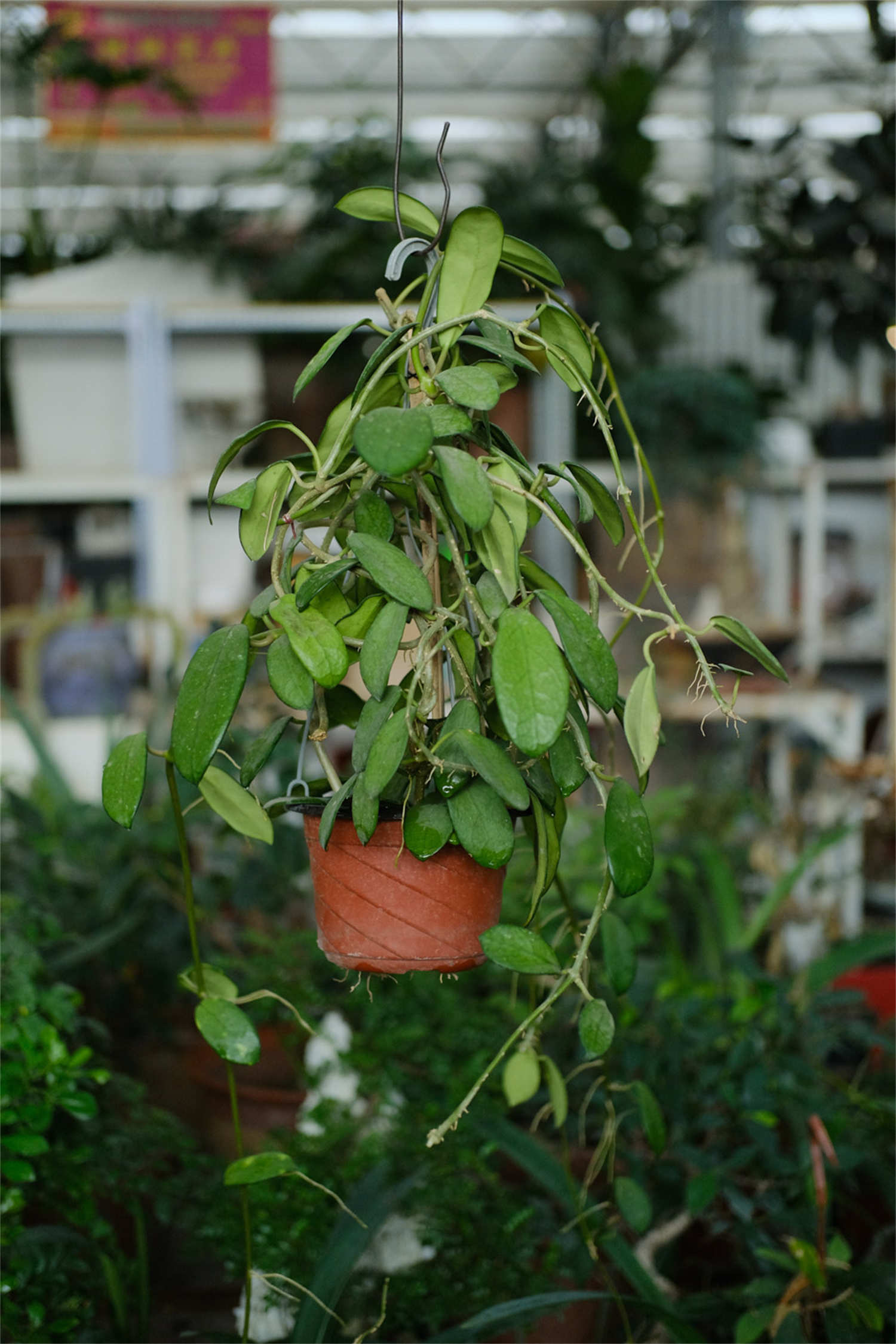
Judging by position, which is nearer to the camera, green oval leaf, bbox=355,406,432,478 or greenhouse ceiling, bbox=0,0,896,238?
green oval leaf, bbox=355,406,432,478

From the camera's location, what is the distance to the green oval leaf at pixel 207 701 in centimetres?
60

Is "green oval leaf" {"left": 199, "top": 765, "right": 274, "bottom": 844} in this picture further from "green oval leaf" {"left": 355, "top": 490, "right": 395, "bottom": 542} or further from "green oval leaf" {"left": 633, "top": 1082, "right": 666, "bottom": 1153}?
"green oval leaf" {"left": 633, "top": 1082, "right": 666, "bottom": 1153}

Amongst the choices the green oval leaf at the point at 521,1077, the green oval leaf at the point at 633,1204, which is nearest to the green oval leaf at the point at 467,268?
the green oval leaf at the point at 521,1077

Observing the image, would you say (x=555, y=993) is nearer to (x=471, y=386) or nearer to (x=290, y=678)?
(x=290, y=678)

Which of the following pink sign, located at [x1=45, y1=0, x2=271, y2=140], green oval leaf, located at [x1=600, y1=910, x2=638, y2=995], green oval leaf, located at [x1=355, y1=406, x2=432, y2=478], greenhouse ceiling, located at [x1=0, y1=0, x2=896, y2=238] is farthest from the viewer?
greenhouse ceiling, located at [x1=0, y1=0, x2=896, y2=238]

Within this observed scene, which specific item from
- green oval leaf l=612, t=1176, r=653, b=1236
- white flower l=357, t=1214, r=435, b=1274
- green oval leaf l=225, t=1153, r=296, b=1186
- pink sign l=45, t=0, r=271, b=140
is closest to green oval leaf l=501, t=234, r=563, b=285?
green oval leaf l=225, t=1153, r=296, b=1186

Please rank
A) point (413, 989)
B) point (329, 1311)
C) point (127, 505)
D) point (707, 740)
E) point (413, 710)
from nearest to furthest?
point (413, 710), point (329, 1311), point (413, 989), point (127, 505), point (707, 740)

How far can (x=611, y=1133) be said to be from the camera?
0.92 meters

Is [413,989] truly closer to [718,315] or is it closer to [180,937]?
[180,937]

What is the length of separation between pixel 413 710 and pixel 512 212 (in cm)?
317

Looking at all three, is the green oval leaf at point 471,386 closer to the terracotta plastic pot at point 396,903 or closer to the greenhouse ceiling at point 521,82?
the terracotta plastic pot at point 396,903

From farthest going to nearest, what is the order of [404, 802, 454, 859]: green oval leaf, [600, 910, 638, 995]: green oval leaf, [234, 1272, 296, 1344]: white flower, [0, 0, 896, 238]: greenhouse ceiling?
[0, 0, 896, 238]: greenhouse ceiling < [234, 1272, 296, 1344]: white flower < [600, 910, 638, 995]: green oval leaf < [404, 802, 454, 859]: green oval leaf

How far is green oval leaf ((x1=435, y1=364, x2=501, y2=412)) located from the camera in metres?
0.61

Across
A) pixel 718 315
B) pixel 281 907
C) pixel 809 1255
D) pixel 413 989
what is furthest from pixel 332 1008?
pixel 718 315
